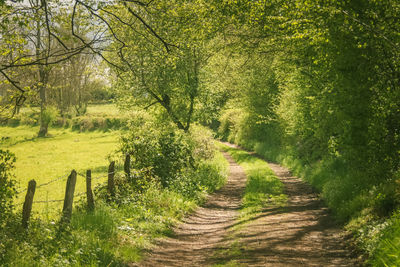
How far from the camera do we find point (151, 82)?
1923 centimetres

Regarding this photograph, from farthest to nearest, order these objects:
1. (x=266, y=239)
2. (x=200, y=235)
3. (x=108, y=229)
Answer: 1. (x=200, y=235)
2. (x=266, y=239)
3. (x=108, y=229)

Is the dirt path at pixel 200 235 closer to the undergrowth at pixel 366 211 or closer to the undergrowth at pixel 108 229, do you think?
the undergrowth at pixel 108 229

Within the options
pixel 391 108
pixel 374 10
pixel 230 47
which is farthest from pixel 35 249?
pixel 230 47

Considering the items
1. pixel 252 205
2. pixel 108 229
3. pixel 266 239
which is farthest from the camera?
pixel 252 205

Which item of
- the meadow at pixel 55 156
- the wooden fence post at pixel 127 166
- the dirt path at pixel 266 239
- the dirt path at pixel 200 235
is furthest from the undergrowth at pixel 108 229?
the meadow at pixel 55 156

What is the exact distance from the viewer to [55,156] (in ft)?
107

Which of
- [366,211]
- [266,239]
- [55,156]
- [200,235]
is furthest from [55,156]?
[366,211]

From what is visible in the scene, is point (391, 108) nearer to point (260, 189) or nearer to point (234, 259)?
point (234, 259)

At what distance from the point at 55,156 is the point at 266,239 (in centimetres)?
2824

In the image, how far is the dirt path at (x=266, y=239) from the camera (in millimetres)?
7629

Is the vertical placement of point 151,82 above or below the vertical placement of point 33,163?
above

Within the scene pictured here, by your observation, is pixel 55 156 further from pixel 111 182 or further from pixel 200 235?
pixel 200 235

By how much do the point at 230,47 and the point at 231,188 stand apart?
7493 mm

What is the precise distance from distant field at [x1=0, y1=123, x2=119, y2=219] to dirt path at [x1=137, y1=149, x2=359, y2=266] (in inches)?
202
